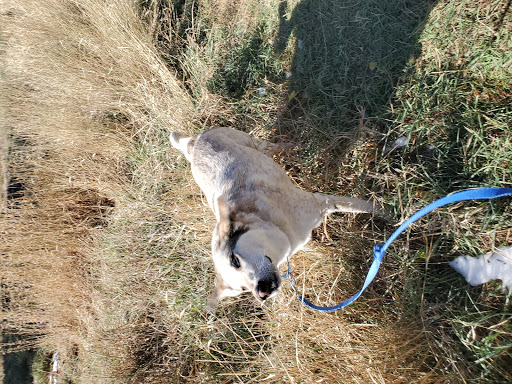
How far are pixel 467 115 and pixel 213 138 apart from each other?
241 centimetres

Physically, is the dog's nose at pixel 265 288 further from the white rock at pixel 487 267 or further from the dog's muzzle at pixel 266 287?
the white rock at pixel 487 267

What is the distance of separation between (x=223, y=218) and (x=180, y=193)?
2039mm

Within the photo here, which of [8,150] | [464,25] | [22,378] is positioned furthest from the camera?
[22,378]

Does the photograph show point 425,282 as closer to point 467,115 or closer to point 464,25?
point 467,115

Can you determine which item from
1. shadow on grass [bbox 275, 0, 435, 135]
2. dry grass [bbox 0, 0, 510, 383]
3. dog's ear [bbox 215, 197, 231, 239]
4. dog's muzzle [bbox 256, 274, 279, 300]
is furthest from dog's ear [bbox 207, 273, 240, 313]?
shadow on grass [bbox 275, 0, 435, 135]

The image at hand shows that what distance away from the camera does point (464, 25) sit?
9.98 feet

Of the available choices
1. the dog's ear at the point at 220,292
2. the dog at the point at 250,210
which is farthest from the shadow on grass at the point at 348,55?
the dog's ear at the point at 220,292

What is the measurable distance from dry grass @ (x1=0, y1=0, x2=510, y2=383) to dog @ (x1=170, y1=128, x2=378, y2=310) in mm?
594

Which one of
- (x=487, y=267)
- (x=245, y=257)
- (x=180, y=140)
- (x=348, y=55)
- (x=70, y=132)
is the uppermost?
(x=348, y=55)

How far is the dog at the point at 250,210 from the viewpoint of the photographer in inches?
89.8

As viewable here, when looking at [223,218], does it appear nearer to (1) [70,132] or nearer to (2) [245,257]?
(2) [245,257]

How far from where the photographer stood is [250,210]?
2.67 m

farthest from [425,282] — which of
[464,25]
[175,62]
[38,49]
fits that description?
[38,49]

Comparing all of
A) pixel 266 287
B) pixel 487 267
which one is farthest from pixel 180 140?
pixel 487 267
